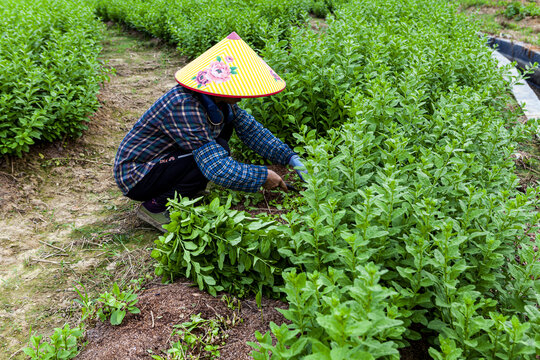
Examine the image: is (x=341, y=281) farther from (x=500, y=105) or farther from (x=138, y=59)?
(x=138, y=59)

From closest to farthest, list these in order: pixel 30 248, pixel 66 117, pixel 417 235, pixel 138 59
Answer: pixel 417 235
pixel 30 248
pixel 66 117
pixel 138 59

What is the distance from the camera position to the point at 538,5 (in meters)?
12.4

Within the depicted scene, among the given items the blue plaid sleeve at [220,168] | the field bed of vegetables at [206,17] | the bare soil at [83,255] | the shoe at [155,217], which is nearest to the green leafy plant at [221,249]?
the bare soil at [83,255]

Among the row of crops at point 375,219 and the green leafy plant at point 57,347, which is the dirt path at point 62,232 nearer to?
the row of crops at point 375,219

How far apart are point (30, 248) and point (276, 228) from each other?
2.16 meters

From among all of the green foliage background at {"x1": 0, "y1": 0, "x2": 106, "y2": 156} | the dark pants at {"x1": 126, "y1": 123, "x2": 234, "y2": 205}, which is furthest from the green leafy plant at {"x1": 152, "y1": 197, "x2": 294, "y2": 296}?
the green foliage background at {"x1": 0, "y1": 0, "x2": 106, "y2": 156}

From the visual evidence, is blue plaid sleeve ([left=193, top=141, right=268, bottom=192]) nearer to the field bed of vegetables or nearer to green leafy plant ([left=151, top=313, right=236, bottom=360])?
green leafy plant ([left=151, top=313, right=236, bottom=360])

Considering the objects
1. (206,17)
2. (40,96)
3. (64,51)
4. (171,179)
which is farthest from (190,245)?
(206,17)

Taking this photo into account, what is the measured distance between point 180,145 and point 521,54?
858 cm

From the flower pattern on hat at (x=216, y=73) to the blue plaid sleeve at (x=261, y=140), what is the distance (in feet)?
2.15

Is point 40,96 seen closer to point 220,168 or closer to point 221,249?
point 220,168

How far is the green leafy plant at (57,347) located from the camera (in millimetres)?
2031

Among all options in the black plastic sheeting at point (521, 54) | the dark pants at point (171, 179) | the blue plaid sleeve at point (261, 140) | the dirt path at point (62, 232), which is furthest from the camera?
the black plastic sheeting at point (521, 54)

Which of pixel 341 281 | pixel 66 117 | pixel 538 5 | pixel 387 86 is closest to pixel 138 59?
pixel 66 117
